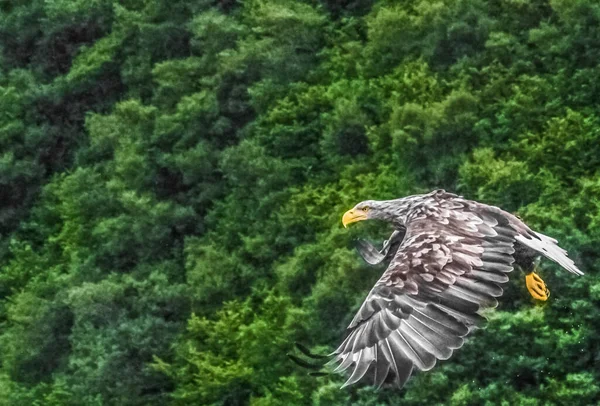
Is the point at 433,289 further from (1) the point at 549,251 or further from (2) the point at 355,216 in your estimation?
(2) the point at 355,216

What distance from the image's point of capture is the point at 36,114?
122 feet

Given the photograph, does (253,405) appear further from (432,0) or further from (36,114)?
(36,114)

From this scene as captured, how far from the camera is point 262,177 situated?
3108 cm

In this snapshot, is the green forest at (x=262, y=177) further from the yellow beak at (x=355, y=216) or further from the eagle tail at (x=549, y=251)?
the eagle tail at (x=549, y=251)

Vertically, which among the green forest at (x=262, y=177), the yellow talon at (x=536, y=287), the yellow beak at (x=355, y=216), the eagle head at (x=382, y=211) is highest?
the eagle head at (x=382, y=211)

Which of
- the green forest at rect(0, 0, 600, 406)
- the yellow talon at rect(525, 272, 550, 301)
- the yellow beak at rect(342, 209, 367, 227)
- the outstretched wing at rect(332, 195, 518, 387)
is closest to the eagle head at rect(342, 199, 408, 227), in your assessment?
the yellow beak at rect(342, 209, 367, 227)

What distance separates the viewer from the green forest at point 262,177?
79.9 feet

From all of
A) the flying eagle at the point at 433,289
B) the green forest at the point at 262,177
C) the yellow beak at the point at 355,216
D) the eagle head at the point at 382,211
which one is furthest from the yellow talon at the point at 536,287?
the green forest at the point at 262,177

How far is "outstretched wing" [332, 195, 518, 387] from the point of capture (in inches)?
360

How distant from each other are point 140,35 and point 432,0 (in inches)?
337

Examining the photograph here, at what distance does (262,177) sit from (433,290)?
2159 cm

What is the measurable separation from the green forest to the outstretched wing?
1205 centimetres

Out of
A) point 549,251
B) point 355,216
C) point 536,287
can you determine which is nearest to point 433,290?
point 549,251

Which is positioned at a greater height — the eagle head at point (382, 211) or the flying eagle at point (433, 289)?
the flying eagle at point (433, 289)
